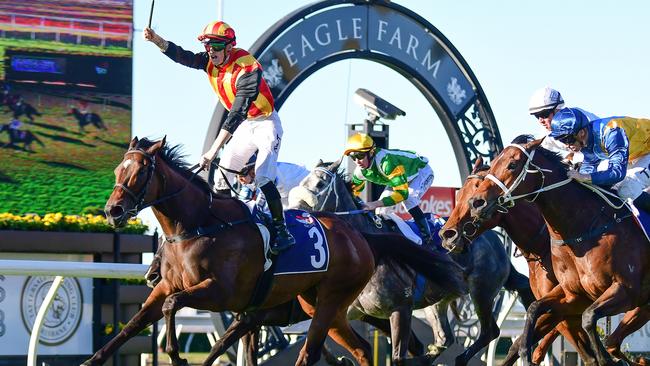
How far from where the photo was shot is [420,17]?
35.5ft

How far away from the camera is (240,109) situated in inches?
261

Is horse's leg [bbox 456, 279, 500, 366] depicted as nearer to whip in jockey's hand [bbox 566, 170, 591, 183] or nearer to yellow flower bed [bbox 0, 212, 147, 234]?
whip in jockey's hand [bbox 566, 170, 591, 183]

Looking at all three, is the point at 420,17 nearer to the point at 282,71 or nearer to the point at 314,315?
the point at 282,71

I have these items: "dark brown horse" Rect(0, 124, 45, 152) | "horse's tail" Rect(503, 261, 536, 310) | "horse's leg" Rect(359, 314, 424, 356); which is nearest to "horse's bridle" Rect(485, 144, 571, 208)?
"horse's leg" Rect(359, 314, 424, 356)

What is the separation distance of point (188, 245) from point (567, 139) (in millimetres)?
2105

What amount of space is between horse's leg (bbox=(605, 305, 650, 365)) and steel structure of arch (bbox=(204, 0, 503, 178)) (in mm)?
3198

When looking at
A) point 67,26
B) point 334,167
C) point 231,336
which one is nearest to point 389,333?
point 334,167

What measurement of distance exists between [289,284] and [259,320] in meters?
0.38

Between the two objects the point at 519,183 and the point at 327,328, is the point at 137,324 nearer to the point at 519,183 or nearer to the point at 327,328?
the point at 327,328

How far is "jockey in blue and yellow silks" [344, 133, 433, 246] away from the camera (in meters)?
8.57

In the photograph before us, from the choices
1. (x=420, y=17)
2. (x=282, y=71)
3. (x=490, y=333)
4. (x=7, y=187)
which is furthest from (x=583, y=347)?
(x=7, y=187)

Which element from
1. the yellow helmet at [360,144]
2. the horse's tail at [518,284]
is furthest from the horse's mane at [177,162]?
the horse's tail at [518,284]

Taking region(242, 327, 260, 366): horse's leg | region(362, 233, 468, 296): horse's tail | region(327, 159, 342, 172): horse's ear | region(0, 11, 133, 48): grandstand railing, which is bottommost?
region(242, 327, 260, 366): horse's leg

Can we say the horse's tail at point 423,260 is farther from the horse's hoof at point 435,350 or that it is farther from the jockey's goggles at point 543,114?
the horse's hoof at point 435,350
